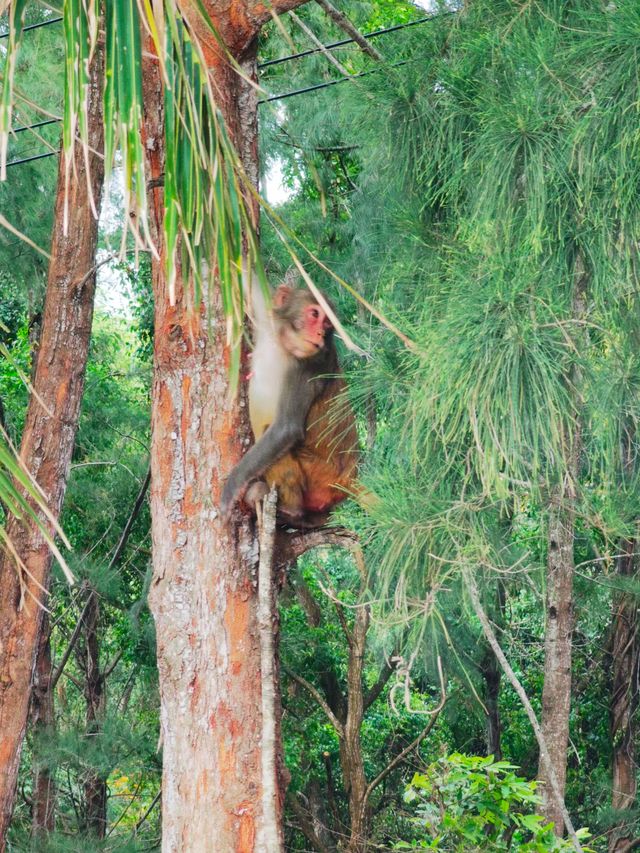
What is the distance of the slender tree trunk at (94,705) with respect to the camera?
6459 mm

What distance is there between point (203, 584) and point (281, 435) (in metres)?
0.55

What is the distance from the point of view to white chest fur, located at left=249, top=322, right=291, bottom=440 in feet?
9.31

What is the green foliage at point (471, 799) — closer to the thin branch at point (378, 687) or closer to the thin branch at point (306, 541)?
the thin branch at point (306, 541)

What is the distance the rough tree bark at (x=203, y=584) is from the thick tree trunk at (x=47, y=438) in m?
1.75

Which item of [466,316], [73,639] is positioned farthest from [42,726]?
[466,316]

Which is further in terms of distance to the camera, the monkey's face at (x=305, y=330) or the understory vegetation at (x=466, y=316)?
the monkey's face at (x=305, y=330)

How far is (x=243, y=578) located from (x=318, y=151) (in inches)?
174

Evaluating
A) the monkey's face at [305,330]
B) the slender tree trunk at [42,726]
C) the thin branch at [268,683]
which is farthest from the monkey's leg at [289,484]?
the slender tree trunk at [42,726]

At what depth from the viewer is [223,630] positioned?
2180 millimetres

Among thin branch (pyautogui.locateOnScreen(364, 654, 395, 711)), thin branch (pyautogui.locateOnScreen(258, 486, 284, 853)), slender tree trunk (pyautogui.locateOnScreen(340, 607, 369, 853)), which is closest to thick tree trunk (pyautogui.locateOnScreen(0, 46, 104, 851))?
thin branch (pyautogui.locateOnScreen(258, 486, 284, 853))

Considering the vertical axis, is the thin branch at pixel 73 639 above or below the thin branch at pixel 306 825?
above

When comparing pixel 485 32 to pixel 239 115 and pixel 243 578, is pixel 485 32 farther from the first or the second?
pixel 243 578

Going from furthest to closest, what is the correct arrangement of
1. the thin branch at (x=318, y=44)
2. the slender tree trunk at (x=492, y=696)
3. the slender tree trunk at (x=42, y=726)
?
the slender tree trunk at (x=492, y=696)
the slender tree trunk at (x=42, y=726)
the thin branch at (x=318, y=44)

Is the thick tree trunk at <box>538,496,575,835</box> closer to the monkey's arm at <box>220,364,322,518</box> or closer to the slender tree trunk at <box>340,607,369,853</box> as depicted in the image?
the slender tree trunk at <box>340,607,369,853</box>
